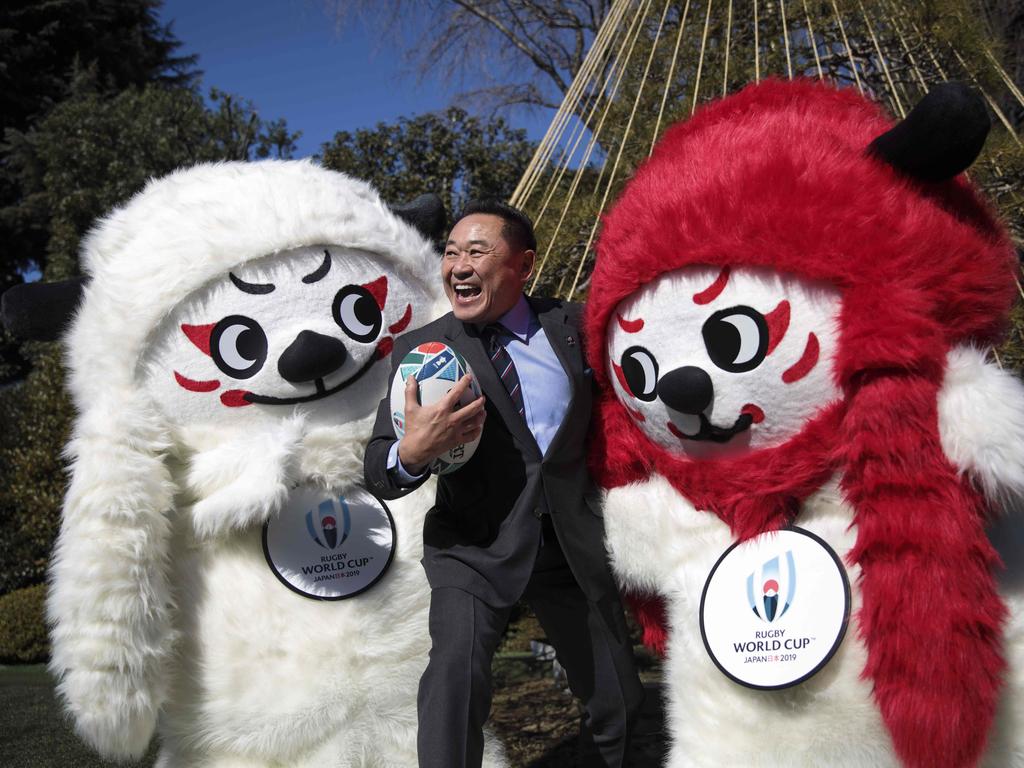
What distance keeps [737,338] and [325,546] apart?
134 centimetres

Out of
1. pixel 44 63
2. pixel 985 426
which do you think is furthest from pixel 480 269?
pixel 44 63

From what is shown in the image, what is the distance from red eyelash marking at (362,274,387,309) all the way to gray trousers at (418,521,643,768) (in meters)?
0.89

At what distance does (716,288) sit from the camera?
7.43 feet

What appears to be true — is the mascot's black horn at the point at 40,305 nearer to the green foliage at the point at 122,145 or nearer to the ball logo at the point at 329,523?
the ball logo at the point at 329,523

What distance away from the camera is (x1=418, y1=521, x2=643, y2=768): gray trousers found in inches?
95.9

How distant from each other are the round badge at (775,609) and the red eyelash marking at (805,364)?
367 mm

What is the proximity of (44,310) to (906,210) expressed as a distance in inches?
101

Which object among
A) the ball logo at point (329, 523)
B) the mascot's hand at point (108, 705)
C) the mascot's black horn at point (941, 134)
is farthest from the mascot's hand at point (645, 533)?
the mascot's hand at point (108, 705)

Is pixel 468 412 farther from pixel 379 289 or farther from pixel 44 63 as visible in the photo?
pixel 44 63

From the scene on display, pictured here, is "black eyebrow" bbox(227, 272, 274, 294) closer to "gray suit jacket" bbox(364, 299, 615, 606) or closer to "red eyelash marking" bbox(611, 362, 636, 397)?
"gray suit jacket" bbox(364, 299, 615, 606)

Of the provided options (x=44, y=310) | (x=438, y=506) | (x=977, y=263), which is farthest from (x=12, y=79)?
(x=977, y=263)

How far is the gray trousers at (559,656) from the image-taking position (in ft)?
7.99

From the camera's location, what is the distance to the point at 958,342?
219 cm

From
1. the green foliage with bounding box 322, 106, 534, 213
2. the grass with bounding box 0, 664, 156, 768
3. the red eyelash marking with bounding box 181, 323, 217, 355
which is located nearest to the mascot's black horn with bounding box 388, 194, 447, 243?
the red eyelash marking with bounding box 181, 323, 217, 355
